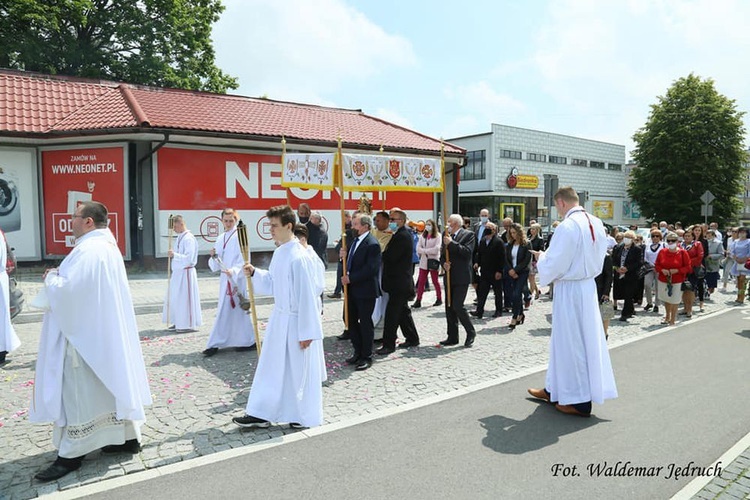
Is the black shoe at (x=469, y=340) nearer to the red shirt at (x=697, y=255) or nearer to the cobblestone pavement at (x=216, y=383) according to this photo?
the cobblestone pavement at (x=216, y=383)

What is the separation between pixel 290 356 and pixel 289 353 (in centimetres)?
3

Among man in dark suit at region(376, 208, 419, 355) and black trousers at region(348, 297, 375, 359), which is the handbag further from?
black trousers at region(348, 297, 375, 359)

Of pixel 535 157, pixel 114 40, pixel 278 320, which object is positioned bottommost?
pixel 278 320

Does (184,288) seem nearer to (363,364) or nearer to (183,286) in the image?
(183,286)

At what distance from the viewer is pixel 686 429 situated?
5.06m

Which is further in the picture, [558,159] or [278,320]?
[558,159]

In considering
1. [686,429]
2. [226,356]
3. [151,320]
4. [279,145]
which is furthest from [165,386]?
[279,145]

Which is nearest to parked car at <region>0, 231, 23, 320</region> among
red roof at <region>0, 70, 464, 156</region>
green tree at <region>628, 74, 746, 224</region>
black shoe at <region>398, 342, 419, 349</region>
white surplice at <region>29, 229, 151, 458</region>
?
white surplice at <region>29, 229, 151, 458</region>

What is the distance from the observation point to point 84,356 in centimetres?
407

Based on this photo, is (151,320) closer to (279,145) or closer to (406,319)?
(406,319)

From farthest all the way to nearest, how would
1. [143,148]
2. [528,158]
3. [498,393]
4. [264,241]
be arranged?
1. [528,158]
2. [264,241]
3. [143,148]
4. [498,393]

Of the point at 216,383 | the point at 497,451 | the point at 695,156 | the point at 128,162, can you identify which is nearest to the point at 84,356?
the point at 216,383

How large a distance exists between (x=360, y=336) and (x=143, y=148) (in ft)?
37.1

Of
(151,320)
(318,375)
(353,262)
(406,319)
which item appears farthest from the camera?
(151,320)
